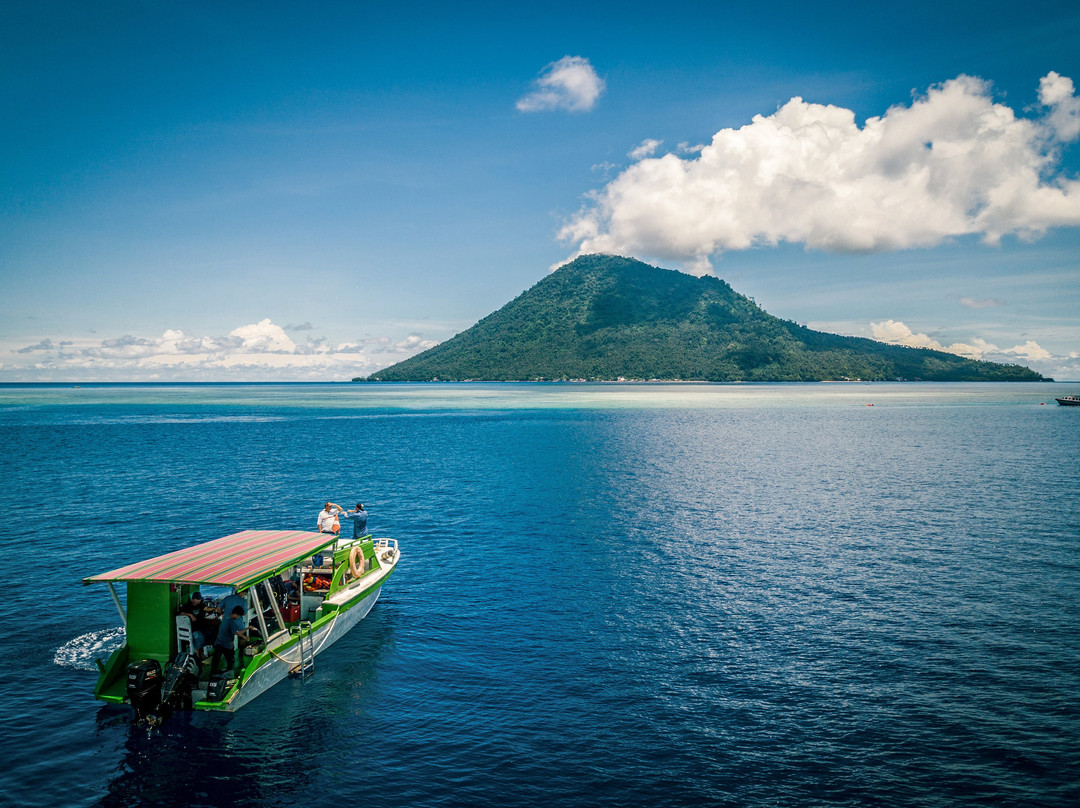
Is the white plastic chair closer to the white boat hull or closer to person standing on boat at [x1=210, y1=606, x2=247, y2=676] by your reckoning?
person standing on boat at [x1=210, y1=606, x2=247, y2=676]

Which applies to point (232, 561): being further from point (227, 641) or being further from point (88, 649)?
point (88, 649)

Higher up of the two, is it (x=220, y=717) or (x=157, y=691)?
(x=157, y=691)

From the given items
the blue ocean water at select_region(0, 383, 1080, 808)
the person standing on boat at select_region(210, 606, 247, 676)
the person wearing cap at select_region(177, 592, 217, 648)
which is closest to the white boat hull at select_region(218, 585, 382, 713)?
the blue ocean water at select_region(0, 383, 1080, 808)

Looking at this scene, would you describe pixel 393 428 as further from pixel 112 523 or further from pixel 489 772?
pixel 489 772

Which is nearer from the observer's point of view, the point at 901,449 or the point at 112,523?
the point at 112,523

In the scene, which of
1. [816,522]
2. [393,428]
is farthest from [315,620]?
[393,428]

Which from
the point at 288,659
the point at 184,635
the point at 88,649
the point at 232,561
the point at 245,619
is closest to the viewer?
the point at 184,635

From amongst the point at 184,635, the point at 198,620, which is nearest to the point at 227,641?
the point at 198,620

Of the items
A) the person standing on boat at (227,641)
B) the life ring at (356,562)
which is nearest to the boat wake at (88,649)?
the person standing on boat at (227,641)

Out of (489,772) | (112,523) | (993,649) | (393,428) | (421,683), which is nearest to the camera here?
(489,772)
